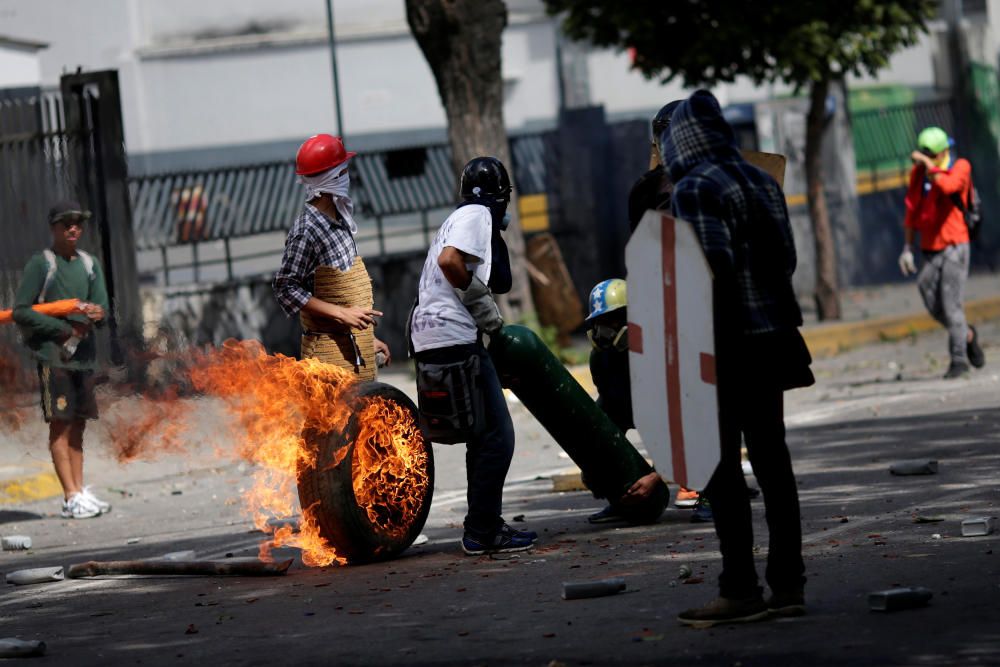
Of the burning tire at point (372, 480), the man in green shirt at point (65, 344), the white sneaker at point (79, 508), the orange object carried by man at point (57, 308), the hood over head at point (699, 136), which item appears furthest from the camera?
the white sneaker at point (79, 508)

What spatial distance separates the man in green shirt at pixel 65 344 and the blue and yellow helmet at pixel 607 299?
10.5ft

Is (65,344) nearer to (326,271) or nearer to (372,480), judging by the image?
(326,271)

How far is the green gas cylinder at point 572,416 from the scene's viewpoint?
7574mm

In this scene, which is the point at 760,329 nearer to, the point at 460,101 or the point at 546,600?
the point at 546,600

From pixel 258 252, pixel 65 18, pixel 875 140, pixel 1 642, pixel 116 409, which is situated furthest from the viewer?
pixel 65 18

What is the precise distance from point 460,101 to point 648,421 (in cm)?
984

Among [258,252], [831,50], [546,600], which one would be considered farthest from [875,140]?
[546,600]

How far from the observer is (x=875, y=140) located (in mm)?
24984

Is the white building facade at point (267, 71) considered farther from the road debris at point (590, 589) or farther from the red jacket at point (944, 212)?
the road debris at point (590, 589)

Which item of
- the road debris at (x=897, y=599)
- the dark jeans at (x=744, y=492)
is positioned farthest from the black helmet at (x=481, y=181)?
the road debris at (x=897, y=599)

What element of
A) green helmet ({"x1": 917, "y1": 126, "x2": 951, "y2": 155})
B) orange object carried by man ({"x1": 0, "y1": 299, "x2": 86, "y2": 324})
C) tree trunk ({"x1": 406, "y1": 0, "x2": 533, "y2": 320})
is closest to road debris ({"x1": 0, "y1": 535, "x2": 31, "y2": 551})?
orange object carried by man ({"x1": 0, "y1": 299, "x2": 86, "y2": 324})

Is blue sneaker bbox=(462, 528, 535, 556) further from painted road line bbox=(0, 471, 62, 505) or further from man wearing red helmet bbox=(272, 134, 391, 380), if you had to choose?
painted road line bbox=(0, 471, 62, 505)

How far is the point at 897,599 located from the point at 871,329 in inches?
485

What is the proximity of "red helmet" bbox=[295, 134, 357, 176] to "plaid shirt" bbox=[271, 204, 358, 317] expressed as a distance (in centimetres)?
16
